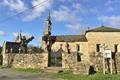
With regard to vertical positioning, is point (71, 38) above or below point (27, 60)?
above

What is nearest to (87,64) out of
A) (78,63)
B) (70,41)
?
(78,63)

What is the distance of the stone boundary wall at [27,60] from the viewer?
111 ft

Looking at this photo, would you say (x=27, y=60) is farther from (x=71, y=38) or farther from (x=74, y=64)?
(x=71, y=38)

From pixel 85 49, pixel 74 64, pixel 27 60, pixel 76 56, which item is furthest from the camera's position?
pixel 85 49

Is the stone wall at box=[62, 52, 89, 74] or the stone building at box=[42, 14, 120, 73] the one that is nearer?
the stone wall at box=[62, 52, 89, 74]

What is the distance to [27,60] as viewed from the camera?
35219 millimetres

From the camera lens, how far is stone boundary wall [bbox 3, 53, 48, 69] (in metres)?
33.8

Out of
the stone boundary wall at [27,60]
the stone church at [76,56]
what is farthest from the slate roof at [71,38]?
the stone boundary wall at [27,60]

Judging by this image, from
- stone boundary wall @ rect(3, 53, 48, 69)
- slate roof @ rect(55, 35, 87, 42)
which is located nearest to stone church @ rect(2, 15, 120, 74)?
stone boundary wall @ rect(3, 53, 48, 69)

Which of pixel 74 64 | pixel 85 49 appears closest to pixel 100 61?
pixel 74 64

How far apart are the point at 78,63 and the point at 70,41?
133ft

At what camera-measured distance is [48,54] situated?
111 ft

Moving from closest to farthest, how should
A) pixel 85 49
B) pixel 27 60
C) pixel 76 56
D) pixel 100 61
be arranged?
pixel 100 61, pixel 76 56, pixel 27 60, pixel 85 49

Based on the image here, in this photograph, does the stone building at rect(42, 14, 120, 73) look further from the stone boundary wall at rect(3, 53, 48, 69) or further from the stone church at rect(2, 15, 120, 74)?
the stone boundary wall at rect(3, 53, 48, 69)
